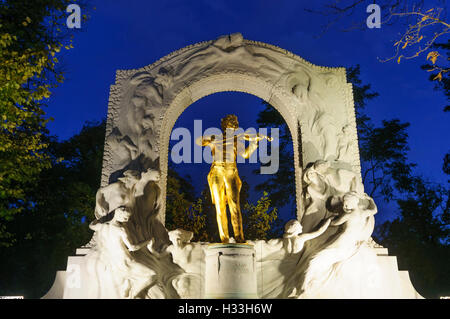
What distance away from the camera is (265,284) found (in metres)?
7.13

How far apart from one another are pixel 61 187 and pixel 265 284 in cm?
1034

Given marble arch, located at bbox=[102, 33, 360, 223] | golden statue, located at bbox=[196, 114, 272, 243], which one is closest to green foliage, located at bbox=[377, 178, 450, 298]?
marble arch, located at bbox=[102, 33, 360, 223]

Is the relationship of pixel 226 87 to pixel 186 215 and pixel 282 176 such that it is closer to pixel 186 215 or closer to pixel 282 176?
pixel 186 215

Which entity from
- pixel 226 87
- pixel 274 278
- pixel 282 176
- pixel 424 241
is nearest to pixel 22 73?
pixel 226 87

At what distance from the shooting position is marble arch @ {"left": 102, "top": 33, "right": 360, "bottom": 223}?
26.6ft

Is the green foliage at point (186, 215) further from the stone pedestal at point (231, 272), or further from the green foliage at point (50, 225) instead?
the stone pedestal at point (231, 272)

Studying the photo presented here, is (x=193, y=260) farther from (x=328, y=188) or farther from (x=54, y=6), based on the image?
(x=54, y=6)

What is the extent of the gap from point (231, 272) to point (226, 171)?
2.02 m

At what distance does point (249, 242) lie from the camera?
283 inches

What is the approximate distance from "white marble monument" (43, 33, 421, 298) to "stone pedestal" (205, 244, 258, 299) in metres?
0.02

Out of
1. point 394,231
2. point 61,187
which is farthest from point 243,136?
point 394,231

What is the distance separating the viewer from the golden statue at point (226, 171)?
7.26m

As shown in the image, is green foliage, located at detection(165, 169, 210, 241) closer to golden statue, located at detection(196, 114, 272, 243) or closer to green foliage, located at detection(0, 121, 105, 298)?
green foliage, located at detection(0, 121, 105, 298)

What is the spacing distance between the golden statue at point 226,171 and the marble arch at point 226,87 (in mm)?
1339
